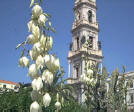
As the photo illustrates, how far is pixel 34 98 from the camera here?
8.96ft

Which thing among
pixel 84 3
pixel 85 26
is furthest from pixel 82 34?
pixel 84 3

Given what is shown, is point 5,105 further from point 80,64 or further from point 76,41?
point 76,41

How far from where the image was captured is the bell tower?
148 feet

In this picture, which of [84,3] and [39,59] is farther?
[84,3]

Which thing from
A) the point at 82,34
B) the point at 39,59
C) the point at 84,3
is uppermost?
the point at 84,3

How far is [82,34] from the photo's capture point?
4500 centimetres

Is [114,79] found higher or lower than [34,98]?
higher

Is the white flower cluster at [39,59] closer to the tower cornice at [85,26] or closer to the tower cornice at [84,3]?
the tower cornice at [85,26]

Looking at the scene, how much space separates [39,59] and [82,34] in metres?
42.5

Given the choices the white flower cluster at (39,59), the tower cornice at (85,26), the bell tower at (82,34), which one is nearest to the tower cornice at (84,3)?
the bell tower at (82,34)

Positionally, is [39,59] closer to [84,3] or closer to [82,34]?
[82,34]

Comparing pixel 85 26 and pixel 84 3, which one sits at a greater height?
pixel 84 3

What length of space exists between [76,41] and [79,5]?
7.03 meters

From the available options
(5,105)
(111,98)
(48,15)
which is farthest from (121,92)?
(48,15)
